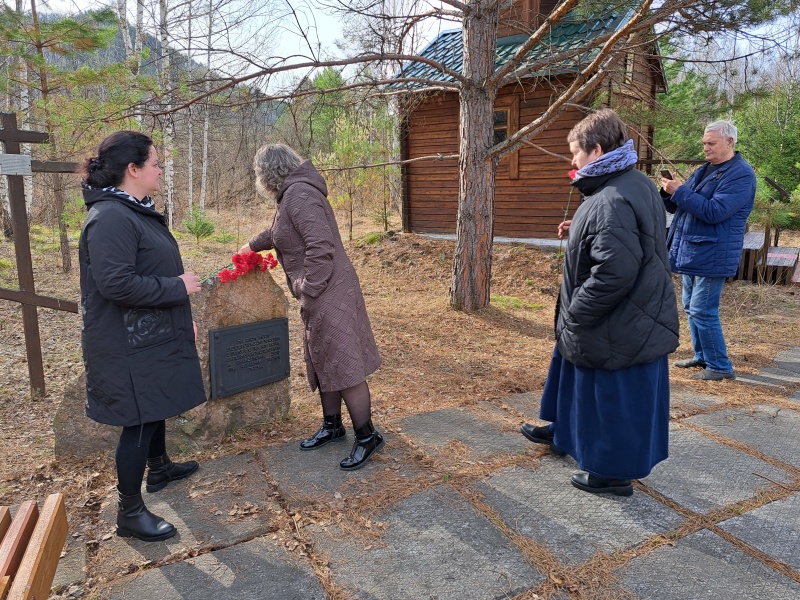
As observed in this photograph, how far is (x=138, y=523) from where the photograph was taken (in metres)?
2.53

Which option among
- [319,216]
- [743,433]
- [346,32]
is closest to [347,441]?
[319,216]

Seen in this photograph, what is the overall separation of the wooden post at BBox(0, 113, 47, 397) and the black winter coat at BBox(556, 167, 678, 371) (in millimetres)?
4152

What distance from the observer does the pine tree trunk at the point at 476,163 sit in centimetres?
671

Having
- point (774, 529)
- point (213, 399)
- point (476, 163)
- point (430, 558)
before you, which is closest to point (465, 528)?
point (430, 558)

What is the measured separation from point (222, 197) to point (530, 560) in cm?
2496

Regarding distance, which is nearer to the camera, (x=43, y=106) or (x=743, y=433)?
(x=743, y=433)

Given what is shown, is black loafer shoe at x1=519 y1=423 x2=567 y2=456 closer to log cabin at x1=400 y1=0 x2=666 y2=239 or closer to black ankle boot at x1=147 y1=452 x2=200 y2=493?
black ankle boot at x1=147 y1=452 x2=200 y2=493

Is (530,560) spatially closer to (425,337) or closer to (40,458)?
(40,458)

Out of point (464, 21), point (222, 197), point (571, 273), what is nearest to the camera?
point (571, 273)

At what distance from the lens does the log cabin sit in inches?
421

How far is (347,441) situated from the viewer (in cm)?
353

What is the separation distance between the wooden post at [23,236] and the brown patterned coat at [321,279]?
8.44ft

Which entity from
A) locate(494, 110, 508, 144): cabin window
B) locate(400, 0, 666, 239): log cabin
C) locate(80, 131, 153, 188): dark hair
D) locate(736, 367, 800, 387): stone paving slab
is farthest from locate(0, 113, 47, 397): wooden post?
locate(494, 110, 508, 144): cabin window

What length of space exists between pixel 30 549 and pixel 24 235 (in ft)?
11.7
